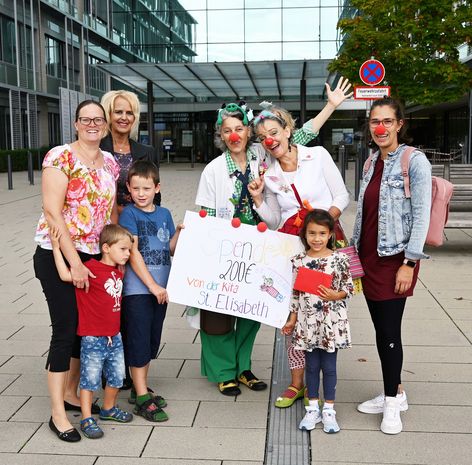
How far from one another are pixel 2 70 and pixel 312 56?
46.0ft

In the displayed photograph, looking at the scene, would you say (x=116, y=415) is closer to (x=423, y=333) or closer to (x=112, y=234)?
(x=112, y=234)

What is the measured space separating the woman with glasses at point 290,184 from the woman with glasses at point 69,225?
0.96 m

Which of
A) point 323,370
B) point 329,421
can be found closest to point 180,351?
point 323,370

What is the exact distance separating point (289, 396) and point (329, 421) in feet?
1.47

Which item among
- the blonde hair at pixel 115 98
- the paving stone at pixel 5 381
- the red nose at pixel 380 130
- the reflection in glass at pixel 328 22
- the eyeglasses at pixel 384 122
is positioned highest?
the reflection in glass at pixel 328 22

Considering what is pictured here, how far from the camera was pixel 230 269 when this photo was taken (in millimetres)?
4090

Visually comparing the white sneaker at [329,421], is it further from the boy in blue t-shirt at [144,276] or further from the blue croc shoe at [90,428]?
the blue croc shoe at [90,428]

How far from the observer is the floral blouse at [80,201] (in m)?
3.60

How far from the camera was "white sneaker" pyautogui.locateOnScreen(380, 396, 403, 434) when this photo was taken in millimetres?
3701

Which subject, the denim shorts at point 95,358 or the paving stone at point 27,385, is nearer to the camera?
the denim shorts at point 95,358

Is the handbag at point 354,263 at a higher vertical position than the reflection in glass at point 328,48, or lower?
lower

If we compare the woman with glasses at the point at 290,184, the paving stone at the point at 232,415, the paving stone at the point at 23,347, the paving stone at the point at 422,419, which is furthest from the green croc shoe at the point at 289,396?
the paving stone at the point at 23,347

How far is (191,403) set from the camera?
4.18 metres

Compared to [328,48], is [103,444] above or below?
below
